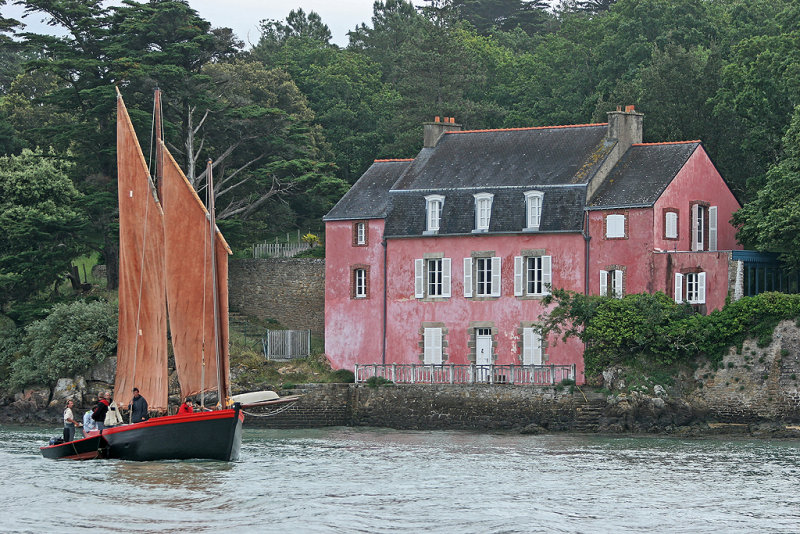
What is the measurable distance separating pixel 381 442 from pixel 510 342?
29.4 ft

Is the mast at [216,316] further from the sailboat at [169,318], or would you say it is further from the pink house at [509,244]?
the pink house at [509,244]

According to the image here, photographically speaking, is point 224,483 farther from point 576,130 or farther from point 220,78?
point 220,78

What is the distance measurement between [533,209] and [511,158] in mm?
2903

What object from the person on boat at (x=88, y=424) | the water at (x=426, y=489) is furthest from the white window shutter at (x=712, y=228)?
the person on boat at (x=88, y=424)

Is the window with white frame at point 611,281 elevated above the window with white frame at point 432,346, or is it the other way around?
the window with white frame at point 611,281

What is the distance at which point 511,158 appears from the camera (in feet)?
179

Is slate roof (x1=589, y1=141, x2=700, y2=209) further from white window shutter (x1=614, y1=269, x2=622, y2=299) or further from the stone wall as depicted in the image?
the stone wall

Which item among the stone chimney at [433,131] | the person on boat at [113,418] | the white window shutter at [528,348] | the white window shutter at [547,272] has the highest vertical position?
the stone chimney at [433,131]

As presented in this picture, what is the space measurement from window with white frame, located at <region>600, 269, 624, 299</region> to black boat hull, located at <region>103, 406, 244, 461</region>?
17209 mm

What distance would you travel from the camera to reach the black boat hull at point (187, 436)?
37406mm

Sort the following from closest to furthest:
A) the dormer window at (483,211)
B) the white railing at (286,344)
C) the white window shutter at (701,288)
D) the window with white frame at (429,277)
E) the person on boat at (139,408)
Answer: the person on boat at (139,408) → the white window shutter at (701,288) → the dormer window at (483,211) → the window with white frame at (429,277) → the white railing at (286,344)

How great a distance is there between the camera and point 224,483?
1335 inches

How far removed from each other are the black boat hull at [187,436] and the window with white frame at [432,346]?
16226 millimetres

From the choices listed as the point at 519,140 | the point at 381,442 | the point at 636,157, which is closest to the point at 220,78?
the point at 519,140
